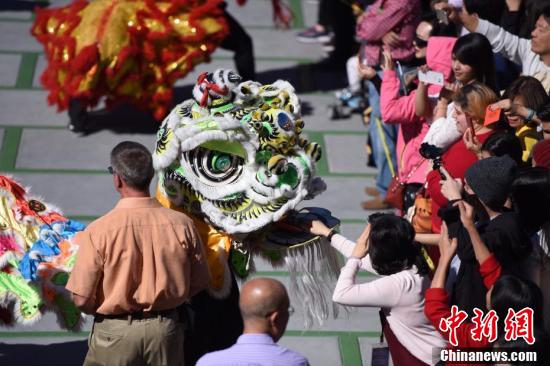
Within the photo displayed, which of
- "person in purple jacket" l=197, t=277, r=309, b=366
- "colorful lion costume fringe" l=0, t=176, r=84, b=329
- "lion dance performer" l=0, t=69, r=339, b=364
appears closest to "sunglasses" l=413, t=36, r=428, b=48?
"lion dance performer" l=0, t=69, r=339, b=364

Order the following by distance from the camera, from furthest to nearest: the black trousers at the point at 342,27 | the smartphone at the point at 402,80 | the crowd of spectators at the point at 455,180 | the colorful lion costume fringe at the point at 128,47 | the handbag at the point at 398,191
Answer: the black trousers at the point at 342,27 < the colorful lion costume fringe at the point at 128,47 < the smartphone at the point at 402,80 < the handbag at the point at 398,191 < the crowd of spectators at the point at 455,180

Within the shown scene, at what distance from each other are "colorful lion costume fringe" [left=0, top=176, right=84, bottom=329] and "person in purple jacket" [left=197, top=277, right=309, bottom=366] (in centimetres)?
117

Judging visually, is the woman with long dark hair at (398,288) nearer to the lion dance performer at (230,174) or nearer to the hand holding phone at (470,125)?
the lion dance performer at (230,174)

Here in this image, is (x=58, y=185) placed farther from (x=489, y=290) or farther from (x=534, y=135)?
(x=489, y=290)

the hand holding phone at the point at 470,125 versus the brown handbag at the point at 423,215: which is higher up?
the hand holding phone at the point at 470,125

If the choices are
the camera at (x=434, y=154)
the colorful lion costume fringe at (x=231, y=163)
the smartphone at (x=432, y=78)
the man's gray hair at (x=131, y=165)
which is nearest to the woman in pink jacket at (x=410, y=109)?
the smartphone at (x=432, y=78)

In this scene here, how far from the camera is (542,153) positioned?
4.90 m

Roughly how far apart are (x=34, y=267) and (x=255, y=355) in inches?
55.0

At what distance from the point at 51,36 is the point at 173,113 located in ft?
11.5

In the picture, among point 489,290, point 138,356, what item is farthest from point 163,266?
point 489,290

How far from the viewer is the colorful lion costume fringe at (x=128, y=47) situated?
24.4 feet

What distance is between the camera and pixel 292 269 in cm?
462

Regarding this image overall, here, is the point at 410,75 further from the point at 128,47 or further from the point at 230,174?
the point at 230,174

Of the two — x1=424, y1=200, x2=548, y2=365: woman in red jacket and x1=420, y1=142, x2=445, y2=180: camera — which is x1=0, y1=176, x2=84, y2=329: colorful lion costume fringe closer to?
x1=424, y1=200, x2=548, y2=365: woman in red jacket
